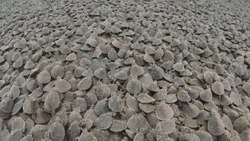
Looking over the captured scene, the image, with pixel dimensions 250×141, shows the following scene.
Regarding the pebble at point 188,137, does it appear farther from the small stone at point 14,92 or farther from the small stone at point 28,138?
the small stone at point 14,92

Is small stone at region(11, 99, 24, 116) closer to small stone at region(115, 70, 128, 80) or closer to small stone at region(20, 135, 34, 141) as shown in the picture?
small stone at region(20, 135, 34, 141)

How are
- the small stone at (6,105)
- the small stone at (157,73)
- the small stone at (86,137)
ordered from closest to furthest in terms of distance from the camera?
1. the small stone at (86,137)
2. the small stone at (6,105)
3. the small stone at (157,73)

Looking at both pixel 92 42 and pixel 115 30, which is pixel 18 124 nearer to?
pixel 92 42

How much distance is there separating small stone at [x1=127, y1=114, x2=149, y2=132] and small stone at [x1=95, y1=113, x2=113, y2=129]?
2.0 inches

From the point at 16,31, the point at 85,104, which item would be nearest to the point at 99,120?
the point at 85,104

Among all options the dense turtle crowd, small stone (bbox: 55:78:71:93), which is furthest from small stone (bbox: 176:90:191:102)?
small stone (bbox: 55:78:71:93)

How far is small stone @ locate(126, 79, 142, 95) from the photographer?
927 millimetres

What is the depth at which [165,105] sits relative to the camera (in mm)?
899

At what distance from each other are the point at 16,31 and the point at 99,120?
692mm

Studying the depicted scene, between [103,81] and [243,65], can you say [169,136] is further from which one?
[243,65]

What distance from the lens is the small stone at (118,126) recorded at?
2.72 feet

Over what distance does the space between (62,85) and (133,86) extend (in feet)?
0.69

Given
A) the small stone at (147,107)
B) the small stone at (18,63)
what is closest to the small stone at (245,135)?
the small stone at (147,107)

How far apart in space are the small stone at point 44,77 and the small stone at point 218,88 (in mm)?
514
